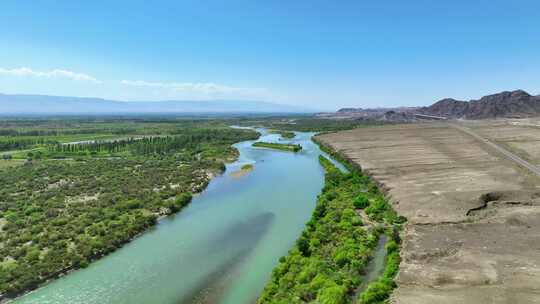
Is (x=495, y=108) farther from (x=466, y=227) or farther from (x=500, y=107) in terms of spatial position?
(x=466, y=227)

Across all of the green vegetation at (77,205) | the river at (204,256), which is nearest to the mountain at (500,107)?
the green vegetation at (77,205)

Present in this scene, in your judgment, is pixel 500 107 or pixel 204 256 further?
pixel 500 107

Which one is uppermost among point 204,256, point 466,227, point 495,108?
point 495,108

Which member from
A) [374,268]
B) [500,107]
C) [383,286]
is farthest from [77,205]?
[500,107]

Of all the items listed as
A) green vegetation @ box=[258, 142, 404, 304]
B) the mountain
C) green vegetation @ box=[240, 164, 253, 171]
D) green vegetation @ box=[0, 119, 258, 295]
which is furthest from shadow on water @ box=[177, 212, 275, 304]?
the mountain

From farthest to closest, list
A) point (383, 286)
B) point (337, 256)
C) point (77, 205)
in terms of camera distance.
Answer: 1. point (77, 205)
2. point (337, 256)
3. point (383, 286)

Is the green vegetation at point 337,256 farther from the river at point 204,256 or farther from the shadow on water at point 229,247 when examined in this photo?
the shadow on water at point 229,247

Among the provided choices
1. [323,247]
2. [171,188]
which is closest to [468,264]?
[323,247]
